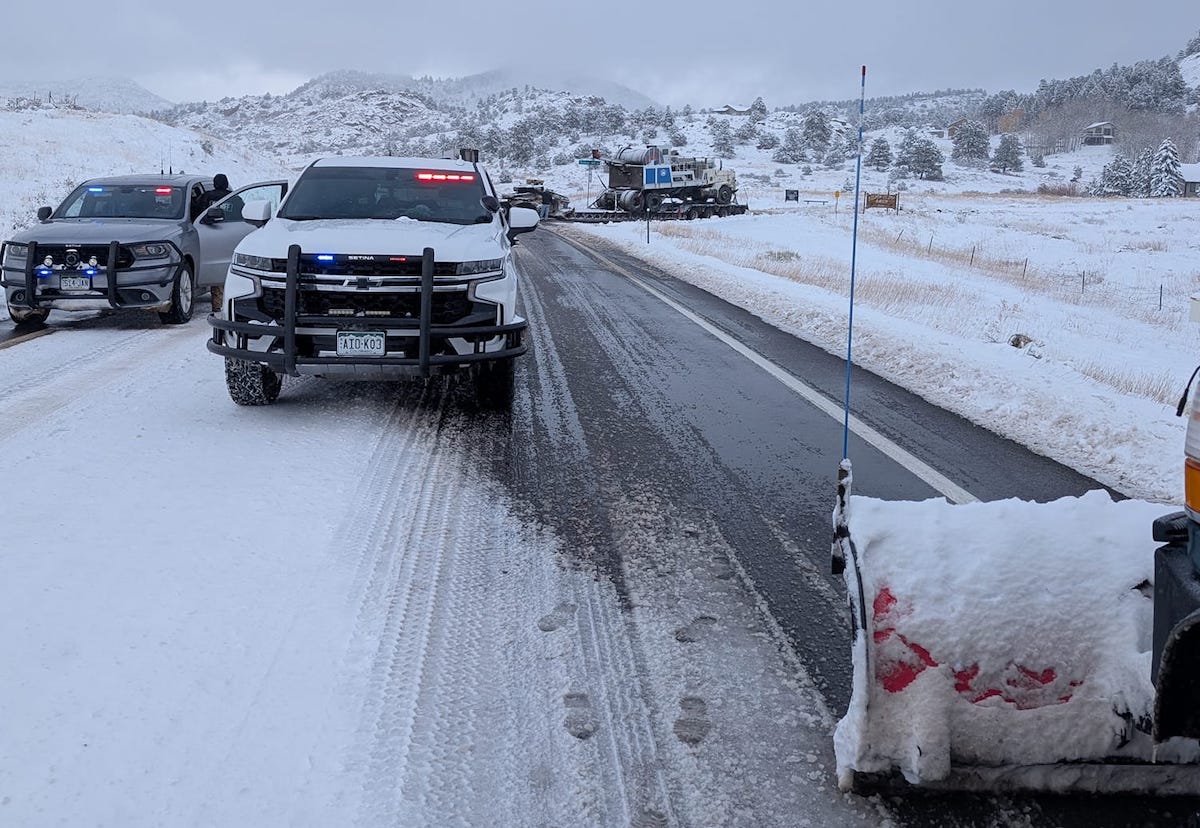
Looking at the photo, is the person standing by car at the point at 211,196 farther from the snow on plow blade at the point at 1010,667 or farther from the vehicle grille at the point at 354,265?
the snow on plow blade at the point at 1010,667

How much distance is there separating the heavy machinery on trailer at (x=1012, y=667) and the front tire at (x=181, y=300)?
10562 mm

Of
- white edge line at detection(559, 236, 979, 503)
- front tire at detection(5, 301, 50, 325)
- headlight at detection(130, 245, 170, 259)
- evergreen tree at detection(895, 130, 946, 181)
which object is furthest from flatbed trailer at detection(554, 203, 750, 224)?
evergreen tree at detection(895, 130, 946, 181)

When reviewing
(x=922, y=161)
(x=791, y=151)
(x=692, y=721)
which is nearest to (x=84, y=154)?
(x=692, y=721)

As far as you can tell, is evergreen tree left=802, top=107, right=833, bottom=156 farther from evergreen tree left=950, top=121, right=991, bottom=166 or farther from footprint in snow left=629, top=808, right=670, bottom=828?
footprint in snow left=629, top=808, right=670, bottom=828

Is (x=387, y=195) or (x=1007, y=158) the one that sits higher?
(x=1007, y=158)

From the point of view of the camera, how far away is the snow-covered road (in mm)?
2592

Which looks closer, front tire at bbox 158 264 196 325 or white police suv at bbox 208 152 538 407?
white police suv at bbox 208 152 538 407

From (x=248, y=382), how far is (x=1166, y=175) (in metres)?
107

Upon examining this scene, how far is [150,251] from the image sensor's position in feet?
36.2

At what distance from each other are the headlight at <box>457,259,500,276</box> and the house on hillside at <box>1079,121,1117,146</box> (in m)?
177

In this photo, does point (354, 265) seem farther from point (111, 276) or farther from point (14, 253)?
point (14, 253)

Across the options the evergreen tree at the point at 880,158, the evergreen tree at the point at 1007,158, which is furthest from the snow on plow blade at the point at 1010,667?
the evergreen tree at the point at 1007,158

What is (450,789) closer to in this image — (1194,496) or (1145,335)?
(1194,496)

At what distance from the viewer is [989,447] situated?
6.20 metres
